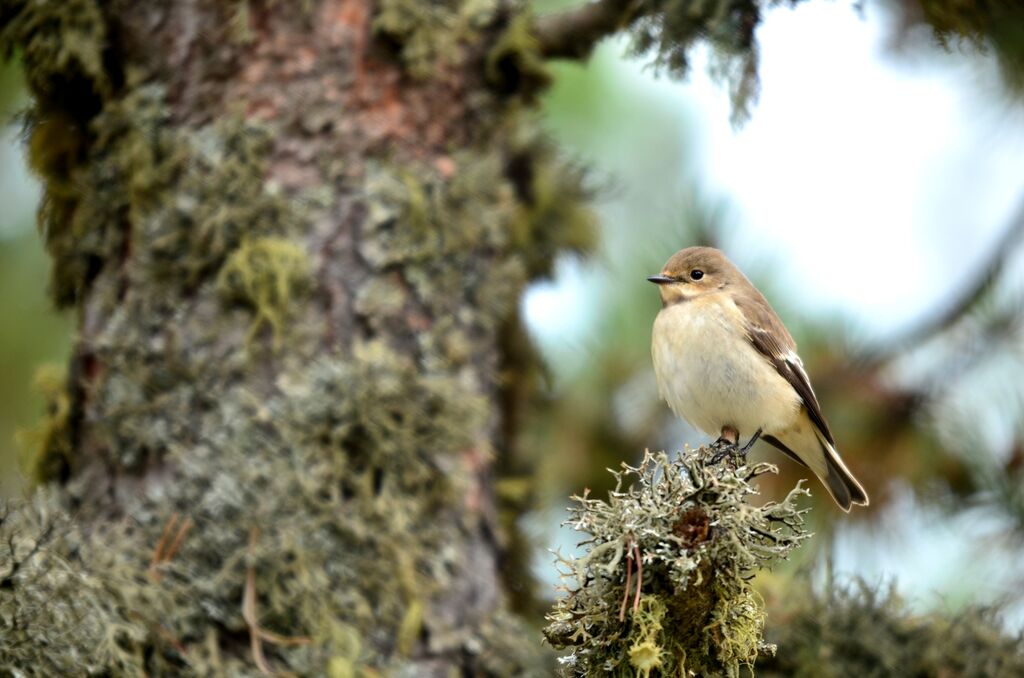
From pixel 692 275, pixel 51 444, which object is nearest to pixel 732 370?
pixel 692 275

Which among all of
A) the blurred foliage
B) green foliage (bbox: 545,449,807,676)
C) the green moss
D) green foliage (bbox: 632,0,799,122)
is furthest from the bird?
the green moss

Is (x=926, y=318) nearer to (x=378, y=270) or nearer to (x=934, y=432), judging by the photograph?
(x=934, y=432)

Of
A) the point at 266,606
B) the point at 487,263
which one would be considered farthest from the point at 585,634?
the point at 487,263

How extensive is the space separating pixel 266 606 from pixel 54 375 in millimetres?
1246

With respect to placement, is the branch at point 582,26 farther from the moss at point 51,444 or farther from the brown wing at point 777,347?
the moss at point 51,444

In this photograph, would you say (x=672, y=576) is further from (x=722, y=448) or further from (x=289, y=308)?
(x=289, y=308)

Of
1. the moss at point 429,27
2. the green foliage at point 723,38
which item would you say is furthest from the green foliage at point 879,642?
the moss at point 429,27

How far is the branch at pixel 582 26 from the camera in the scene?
411 cm

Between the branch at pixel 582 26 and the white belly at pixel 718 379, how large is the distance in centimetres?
110

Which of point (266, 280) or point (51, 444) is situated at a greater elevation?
point (266, 280)

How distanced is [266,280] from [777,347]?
6.38 ft

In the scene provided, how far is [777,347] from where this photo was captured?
4.40 meters

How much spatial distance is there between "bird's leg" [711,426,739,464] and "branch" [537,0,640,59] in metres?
1.51

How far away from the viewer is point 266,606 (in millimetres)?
Answer: 3539
